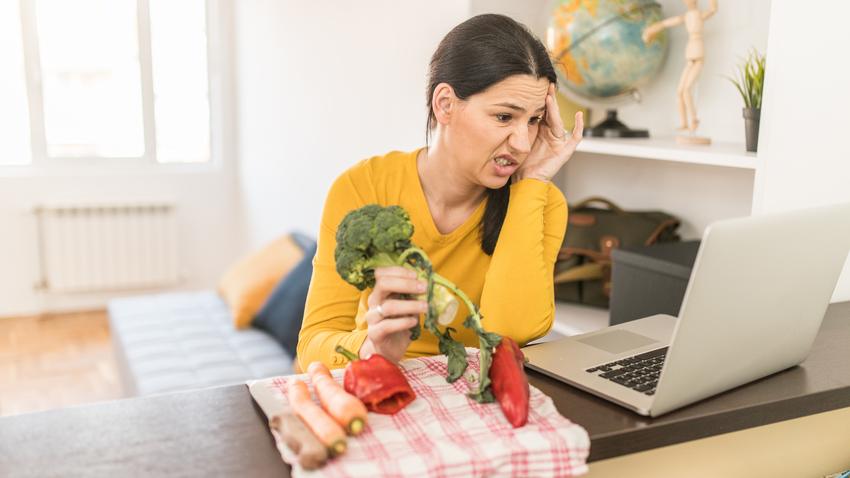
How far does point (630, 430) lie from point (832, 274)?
1.45 ft

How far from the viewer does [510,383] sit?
3.12ft

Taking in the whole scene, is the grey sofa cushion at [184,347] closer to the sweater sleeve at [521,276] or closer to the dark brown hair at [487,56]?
the sweater sleeve at [521,276]

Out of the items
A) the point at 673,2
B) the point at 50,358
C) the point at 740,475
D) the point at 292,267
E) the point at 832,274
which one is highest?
the point at 673,2

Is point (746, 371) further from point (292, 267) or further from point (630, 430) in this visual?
point (292, 267)

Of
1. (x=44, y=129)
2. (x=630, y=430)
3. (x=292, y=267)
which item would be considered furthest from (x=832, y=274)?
(x=44, y=129)

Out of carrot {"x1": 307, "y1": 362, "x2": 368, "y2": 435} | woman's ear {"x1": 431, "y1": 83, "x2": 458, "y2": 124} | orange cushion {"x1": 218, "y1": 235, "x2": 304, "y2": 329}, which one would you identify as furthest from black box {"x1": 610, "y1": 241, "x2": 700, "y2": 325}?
orange cushion {"x1": 218, "y1": 235, "x2": 304, "y2": 329}

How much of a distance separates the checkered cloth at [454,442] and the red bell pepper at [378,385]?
1cm

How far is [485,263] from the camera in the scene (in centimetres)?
153

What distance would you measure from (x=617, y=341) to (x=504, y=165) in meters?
0.36

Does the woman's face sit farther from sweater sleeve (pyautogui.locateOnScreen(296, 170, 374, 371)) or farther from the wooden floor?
the wooden floor

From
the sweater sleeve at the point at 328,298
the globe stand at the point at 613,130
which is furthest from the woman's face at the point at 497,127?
the globe stand at the point at 613,130

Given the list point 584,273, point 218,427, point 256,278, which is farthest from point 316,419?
point 256,278

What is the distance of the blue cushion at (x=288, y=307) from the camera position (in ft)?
9.64

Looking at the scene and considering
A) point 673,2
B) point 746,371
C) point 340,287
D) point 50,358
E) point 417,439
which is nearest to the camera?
point 417,439
